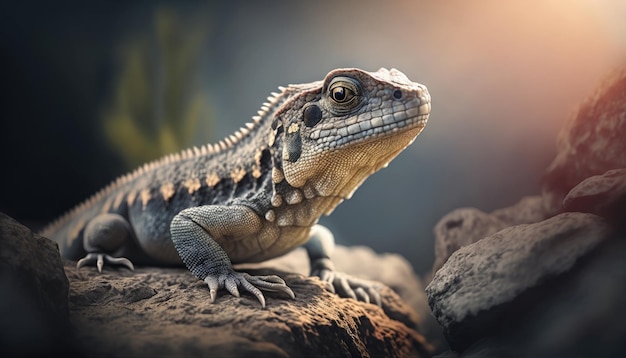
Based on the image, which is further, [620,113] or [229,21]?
[229,21]

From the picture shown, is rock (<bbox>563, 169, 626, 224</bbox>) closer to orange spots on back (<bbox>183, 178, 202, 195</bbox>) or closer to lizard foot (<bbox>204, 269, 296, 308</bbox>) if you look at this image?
lizard foot (<bbox>204, 269, 296, 308</bbox>)

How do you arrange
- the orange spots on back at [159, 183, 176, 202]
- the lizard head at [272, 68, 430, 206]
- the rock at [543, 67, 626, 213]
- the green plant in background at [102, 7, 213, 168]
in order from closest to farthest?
the rock at [543, 67, 626, 213], the lizard head at [272, 68, 430, 206], the orange spots on back at [159, 183, 176, 202], the green plant in background at [102, 7, 213, 168]

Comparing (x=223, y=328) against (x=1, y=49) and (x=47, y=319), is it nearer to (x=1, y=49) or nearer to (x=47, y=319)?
(x=47, y=319)

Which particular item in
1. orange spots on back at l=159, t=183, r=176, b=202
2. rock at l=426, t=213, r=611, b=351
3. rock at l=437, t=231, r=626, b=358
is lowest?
rock at l=437, t=231, r=626, b=358

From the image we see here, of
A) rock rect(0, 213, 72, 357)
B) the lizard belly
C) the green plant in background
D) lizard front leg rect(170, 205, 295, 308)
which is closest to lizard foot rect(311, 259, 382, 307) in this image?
the lizard belly

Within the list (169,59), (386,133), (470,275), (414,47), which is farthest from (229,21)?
(470,275)

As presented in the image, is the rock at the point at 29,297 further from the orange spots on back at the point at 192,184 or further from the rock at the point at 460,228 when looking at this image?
the rock at the point at 460,228

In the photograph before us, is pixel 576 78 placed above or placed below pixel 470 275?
above

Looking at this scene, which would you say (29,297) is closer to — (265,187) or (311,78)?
(265,187)
